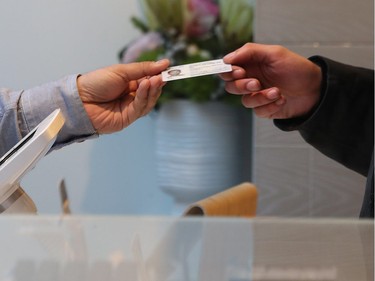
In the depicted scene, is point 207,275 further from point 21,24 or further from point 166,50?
point 166,50

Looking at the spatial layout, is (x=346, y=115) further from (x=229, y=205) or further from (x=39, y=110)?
(x=39, y=110)

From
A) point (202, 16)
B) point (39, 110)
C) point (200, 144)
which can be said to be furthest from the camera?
point (200, 144)

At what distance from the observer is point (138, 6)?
87 cm

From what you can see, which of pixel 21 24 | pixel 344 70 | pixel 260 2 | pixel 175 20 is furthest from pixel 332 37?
pixel 21 24

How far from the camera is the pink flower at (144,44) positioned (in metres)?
0.87

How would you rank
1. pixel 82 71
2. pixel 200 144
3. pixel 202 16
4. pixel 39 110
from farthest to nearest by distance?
pixel 200 144
pixel 202 16
pixel 82 71
pixel 39 110

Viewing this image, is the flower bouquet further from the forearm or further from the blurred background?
the forearm

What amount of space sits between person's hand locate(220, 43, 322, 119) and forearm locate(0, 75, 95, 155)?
152mm

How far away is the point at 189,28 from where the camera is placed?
909 millimetres

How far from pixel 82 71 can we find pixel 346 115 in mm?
305

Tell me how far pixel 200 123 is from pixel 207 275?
2.51ft

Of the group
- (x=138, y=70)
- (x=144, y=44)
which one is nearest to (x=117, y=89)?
(x=138, y=70)

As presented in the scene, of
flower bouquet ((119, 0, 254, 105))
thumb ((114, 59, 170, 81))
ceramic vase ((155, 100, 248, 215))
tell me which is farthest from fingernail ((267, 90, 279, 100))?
ceramic vase ((155, 100, 248, 215))

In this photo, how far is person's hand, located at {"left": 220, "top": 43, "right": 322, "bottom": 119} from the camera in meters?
0.56
